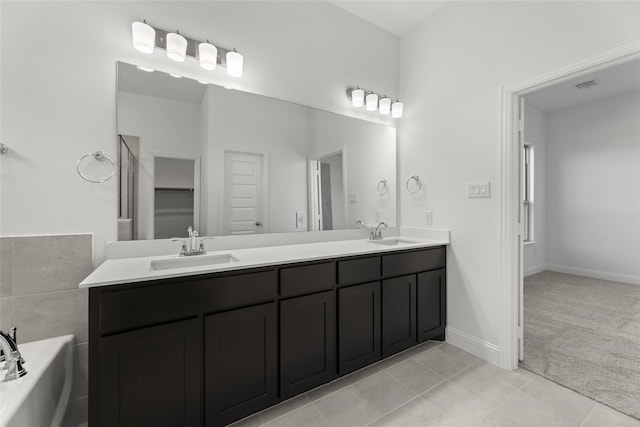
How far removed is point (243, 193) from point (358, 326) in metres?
1.26

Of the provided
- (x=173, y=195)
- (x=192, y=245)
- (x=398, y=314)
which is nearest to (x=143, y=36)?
(x=173, y=195)

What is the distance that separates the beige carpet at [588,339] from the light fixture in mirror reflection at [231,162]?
1789 millimetres

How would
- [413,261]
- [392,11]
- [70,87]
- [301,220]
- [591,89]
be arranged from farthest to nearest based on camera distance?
[591,89]
[392,11]
[301,220]
[413,261]
[70,87]

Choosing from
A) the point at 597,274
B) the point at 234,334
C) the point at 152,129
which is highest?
the point at 152,129

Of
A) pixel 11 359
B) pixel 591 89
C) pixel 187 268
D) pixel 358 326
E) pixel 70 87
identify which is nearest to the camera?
pixel 11 359

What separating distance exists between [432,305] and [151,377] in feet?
6.79

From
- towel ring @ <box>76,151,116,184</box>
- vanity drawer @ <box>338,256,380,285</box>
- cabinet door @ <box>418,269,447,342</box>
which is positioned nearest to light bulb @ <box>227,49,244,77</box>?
towel ring @ <box>76,151,116,184</box>

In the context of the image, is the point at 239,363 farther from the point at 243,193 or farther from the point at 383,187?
the point at 383,187

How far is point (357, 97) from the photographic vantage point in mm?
2602

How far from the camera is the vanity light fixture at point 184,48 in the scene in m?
1.65

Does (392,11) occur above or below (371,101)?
above

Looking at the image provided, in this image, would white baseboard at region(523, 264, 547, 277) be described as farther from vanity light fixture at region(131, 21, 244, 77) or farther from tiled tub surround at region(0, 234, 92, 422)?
tiled tub surround at region(0, 234, 92, 422)

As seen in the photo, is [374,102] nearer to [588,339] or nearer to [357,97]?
[357,97]

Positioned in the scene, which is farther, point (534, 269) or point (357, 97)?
point (534, 269)
